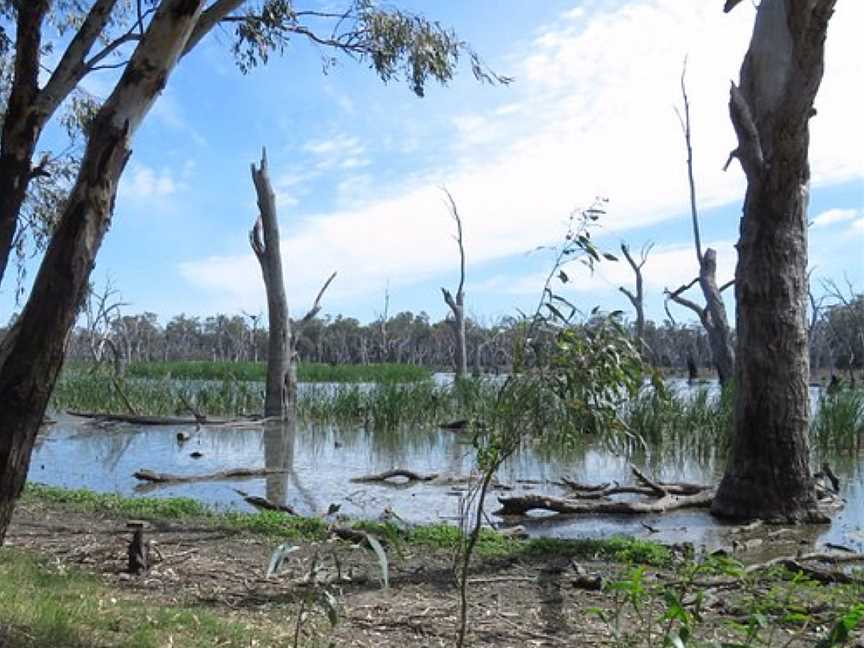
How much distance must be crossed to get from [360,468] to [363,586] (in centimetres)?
617

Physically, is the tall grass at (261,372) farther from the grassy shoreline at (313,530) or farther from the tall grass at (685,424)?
the grassy shoreline at (313,530)

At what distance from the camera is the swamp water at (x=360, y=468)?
7.07m

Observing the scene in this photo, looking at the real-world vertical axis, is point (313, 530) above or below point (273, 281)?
below

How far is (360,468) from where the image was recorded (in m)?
10.5

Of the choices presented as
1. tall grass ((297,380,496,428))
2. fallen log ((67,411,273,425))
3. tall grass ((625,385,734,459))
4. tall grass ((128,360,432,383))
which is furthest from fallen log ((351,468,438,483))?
tall grass ((128,360,432,383))

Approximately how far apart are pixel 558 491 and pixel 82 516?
429 cm

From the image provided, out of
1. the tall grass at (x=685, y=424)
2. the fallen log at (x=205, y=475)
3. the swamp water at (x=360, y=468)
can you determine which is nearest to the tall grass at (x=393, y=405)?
the swamp water at (x=360, y=468)

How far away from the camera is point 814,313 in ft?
111

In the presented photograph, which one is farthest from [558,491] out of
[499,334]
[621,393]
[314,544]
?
[621,393]

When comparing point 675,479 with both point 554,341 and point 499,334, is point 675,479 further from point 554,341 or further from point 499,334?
point 554,341

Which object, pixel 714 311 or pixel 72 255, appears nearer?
pixel 72 255

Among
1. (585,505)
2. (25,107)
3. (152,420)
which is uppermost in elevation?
(25,107)

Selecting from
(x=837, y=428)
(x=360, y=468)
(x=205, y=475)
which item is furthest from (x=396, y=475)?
(x=837, y=428)

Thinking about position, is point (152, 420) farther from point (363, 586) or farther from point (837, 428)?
point (363, 586)
